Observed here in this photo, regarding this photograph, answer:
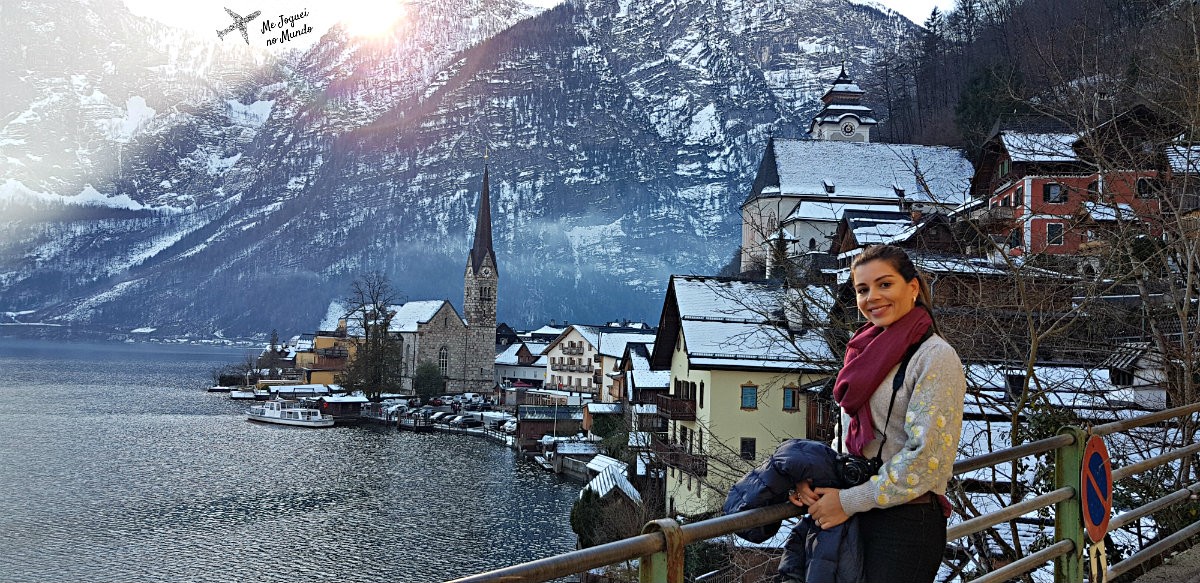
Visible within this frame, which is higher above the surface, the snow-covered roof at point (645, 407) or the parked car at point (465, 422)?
the snow-covered roof at point (645, 407)

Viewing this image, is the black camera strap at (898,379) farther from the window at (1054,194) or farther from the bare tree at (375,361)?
the bare tree at (375,361)

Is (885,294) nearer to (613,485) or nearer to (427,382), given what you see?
(613,485)

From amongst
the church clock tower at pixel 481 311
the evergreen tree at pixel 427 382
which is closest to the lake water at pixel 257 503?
the evergreen tree at pixel 427 382

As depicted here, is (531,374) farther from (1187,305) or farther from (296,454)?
(1187,305)

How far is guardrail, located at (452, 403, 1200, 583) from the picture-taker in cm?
210

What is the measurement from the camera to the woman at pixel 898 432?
8.54 feet

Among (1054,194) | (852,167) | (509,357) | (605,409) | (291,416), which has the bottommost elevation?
(291,416)

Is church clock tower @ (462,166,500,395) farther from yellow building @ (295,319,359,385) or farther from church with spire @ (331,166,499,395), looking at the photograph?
yellow building @ (295,319,359,385)

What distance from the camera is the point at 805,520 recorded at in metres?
2.83

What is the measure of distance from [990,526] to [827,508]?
1350mm

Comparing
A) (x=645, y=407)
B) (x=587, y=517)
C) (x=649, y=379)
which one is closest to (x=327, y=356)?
(x=649, y=379)

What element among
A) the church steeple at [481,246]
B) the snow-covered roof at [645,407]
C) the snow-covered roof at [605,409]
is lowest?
the snow-covered roof at [605,409]

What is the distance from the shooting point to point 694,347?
72.8 feet

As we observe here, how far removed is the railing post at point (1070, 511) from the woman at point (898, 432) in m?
1.53
